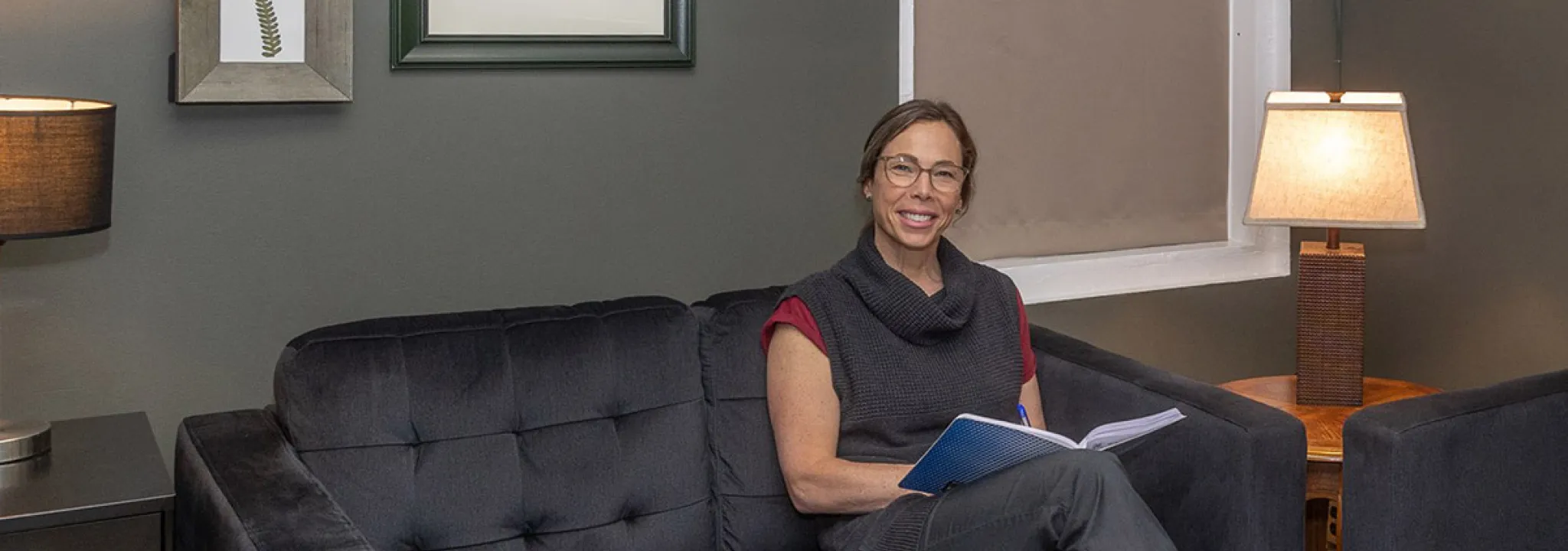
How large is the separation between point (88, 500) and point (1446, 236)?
3146 mm

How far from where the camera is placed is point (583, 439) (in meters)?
2.46

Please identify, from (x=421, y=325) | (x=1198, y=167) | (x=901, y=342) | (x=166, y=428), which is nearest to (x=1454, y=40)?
(x=1198, y=167)

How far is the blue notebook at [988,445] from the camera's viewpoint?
81.0 inches

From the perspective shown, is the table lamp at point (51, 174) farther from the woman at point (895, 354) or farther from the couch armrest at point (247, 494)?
the woman at point (895, 354)

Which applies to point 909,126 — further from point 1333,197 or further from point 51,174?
point 51,174

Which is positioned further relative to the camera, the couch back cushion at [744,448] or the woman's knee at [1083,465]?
the couch back cushion at [744,448]

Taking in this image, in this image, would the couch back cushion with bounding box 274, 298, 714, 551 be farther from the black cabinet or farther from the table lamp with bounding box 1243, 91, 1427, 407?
the table lamp with bounding box 1243, 91, 1427, 407

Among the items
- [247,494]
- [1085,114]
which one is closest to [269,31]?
[247,494]

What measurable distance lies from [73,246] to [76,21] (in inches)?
14.9

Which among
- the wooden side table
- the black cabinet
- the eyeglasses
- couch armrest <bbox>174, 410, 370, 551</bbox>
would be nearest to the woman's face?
the eyeglasses

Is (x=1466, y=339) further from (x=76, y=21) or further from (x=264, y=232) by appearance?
(x=76, y=21)

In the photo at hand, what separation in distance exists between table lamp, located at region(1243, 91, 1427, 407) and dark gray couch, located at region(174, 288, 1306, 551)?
0.67 m

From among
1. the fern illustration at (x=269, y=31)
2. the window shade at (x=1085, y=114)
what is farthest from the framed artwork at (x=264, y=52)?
the window shade at (x=1085, y=114)

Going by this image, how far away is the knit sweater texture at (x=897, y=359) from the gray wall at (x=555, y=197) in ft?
2.15
